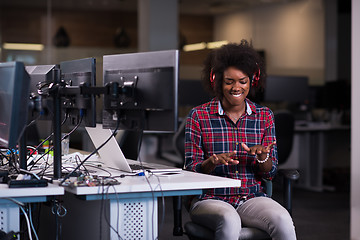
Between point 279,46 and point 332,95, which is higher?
point 279,46

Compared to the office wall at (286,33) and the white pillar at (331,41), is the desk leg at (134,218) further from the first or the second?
the white pillar at (331,41)

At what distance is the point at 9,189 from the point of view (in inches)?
84.0

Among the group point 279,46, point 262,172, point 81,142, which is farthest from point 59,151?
point 279,46

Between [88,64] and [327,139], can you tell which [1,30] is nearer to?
[327,139]

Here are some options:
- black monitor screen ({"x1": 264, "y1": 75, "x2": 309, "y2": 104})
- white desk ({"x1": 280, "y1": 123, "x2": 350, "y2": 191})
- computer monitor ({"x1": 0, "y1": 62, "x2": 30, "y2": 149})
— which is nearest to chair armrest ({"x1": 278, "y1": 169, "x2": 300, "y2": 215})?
computer monitor ({"x1": 0, "y1": 62, "x2": 30, "y2": 149})

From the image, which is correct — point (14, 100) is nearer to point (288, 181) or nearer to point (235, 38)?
point (288, 181)

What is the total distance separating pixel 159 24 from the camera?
776 cm

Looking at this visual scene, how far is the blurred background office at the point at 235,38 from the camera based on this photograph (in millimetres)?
7422

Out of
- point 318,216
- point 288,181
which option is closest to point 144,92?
point 288,181

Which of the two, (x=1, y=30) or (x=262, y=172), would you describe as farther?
(x=1, y=30)

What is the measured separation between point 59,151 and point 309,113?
5.61 meters

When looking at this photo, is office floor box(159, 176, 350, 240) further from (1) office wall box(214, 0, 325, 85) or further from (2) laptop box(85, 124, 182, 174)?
(1) office wall box(214, 0, 325, 85)

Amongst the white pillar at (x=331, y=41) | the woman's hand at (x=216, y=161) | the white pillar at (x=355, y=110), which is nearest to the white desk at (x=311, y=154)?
the white pillar at (x=331, y=41)

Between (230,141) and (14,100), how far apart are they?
118 cm
